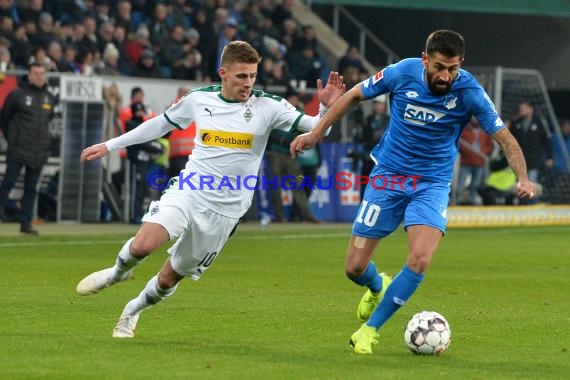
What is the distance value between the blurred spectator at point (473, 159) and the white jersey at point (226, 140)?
1836cm

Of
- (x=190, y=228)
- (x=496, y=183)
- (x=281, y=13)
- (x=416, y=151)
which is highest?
(x=281, y=13)

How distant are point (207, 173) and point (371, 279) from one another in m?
1.55

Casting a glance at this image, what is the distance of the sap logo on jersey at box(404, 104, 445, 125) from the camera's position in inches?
376

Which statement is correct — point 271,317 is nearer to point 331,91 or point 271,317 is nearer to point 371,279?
point 371,279

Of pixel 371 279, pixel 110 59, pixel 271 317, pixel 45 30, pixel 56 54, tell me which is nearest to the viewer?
pixel 371 279

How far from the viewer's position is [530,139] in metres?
28.4

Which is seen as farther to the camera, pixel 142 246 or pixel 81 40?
pixel 81 40

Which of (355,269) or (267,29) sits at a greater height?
(267,29)

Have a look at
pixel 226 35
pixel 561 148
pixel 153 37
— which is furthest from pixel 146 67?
pixel 561 148

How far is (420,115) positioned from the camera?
378 inches

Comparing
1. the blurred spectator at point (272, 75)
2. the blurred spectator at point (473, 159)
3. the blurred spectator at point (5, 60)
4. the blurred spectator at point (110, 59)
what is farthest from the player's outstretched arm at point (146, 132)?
the blurred spectator at point (473, 159)

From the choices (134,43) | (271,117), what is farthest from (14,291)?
(134,43)

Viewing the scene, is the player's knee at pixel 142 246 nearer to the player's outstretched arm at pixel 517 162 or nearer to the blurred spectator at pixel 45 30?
the player's outstretched arm at pixel 517 162

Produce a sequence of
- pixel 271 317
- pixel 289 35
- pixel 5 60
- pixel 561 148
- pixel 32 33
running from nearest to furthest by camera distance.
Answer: pixel 271 317
pixel 5 60
pixel 32 33
pixel 289 35
pixel 561 148
